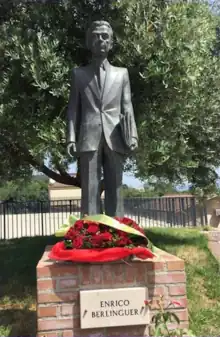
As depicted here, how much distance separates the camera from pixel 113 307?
3.09 m

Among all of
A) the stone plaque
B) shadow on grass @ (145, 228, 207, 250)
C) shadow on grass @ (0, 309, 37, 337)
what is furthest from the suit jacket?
shadow on grass @ (145, 228, 207, 250)

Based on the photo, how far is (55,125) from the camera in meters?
5.94

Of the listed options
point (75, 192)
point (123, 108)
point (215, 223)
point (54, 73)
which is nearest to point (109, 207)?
point (123, 108)

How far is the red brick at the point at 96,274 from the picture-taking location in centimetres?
314

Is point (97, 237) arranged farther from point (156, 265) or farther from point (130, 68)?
point (130, 68)

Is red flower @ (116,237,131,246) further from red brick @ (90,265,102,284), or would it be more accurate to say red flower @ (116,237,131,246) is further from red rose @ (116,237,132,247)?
red brick @ (90,265,102,284)

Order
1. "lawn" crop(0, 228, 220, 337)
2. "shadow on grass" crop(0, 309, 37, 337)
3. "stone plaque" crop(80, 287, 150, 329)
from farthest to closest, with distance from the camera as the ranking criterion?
1. "lawn" crop(0, 228, 220, 337)
2. "shadow on grass" crop(0, 309, 37, 337)
3. "stone plaque" crop(80, 287, 150, 329)

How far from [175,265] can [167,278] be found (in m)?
0.14

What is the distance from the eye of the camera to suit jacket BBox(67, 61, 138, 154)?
4152 millimetres

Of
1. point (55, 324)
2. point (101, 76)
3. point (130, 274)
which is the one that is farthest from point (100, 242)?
point (101, 76)

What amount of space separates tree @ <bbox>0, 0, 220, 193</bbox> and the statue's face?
190 centimetres

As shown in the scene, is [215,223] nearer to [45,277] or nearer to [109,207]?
[109,207]

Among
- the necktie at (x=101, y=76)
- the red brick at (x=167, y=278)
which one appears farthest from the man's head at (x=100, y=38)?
the red brick at (x=167, y=278)

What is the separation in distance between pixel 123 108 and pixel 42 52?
2.31m
